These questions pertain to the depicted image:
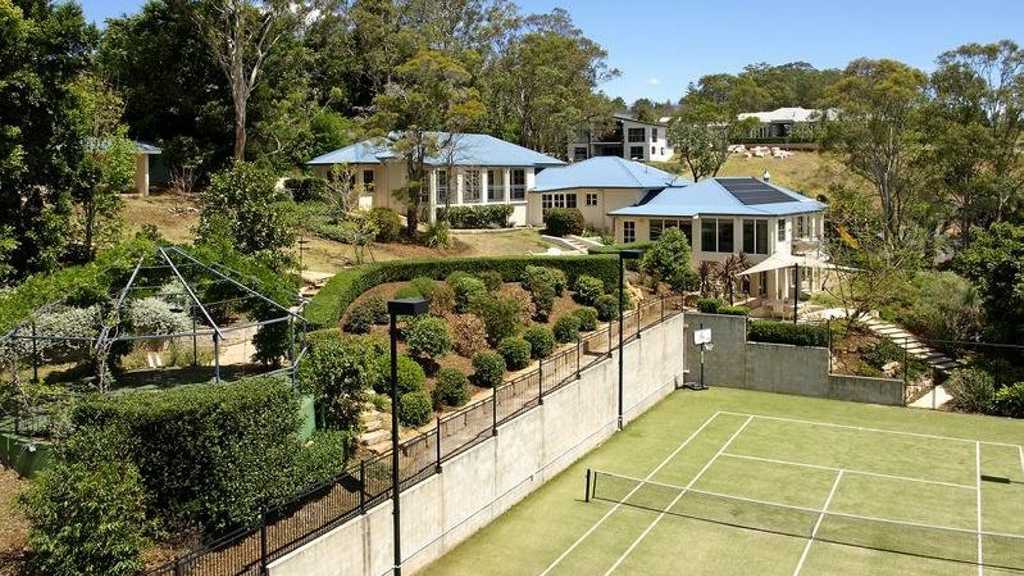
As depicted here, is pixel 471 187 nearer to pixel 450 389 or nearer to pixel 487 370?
pixel 487 370

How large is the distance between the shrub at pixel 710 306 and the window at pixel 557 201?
19562mm

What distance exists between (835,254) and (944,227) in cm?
1872

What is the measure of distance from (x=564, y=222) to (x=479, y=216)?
189 inches

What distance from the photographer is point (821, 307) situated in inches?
1554

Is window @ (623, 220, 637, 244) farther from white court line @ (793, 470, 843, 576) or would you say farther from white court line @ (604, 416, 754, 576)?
white court line @ (793, 470, 843, 576)

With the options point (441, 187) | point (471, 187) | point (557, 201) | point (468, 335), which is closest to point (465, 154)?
point (471, 187)

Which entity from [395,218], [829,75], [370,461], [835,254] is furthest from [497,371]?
[829,75]

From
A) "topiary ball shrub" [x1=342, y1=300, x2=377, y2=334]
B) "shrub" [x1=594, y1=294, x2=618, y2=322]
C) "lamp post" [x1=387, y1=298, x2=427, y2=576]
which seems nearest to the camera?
"lamp post" [x1=387, y1=298, x2=427, y2=576]

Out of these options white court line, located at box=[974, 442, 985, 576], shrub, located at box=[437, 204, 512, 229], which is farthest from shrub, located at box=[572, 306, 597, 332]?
shrub, located at box=[437, 204, 512, 229]

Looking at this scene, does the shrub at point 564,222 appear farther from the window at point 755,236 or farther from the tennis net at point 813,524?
the tennis net at point 813,524

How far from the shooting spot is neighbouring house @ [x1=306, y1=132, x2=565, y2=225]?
1897 inches

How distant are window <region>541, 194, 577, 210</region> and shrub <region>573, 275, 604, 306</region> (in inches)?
720

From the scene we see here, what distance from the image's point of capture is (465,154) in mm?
52156

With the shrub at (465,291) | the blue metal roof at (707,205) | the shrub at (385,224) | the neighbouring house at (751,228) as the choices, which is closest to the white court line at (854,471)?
the shrub at (465,291)
